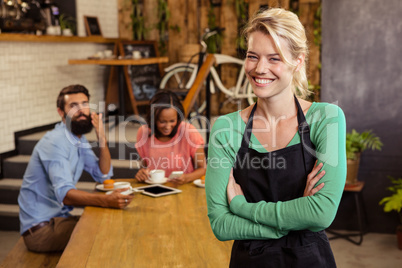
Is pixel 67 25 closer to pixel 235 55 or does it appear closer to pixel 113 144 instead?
pixel 113 144

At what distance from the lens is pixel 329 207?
133cm

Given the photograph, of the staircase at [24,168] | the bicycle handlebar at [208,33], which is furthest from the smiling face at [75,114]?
the bicycle handlebar at [208,33]

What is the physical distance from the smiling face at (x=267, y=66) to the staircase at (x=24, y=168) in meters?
3.64

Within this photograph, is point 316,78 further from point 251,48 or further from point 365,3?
point 251,48

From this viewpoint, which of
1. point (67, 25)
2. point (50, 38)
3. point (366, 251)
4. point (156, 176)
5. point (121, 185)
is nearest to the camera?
point (121, 185)

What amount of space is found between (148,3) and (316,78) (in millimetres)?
2905

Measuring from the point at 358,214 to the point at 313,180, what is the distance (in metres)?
3.25

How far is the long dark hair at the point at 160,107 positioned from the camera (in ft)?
11.0

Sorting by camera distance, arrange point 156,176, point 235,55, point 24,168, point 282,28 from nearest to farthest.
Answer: point 282,28
point 156,176
point 24,168
point 235,55

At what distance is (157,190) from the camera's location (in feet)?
9.32

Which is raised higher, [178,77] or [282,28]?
[282,28]

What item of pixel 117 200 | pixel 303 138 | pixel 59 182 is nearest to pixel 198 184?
pixel 117 200

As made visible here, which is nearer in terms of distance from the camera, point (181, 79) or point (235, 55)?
point (235, 55)

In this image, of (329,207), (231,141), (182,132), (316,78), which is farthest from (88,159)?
(316,78)
